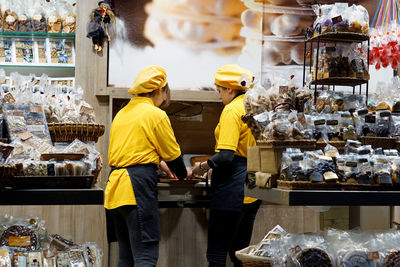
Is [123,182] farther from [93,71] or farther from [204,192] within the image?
[93,71]

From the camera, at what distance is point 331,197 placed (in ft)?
6.57

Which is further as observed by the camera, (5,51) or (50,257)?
(5,51)

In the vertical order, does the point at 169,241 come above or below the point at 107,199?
below

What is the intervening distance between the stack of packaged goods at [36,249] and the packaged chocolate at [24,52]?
6.13ft

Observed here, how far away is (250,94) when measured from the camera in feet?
7.91

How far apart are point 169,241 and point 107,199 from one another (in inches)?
45.0

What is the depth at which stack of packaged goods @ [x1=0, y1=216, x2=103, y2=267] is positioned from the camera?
7.00 ft

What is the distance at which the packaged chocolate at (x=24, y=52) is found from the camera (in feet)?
13.2

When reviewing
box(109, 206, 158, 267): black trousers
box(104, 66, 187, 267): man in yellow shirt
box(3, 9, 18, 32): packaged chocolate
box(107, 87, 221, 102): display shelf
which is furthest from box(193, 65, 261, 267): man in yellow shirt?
box(3, 9, 18, 32): packaged chocolate

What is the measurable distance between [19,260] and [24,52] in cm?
229

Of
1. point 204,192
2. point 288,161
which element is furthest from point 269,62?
point 288,161

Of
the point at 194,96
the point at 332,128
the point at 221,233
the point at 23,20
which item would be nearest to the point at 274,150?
the point at 332,128

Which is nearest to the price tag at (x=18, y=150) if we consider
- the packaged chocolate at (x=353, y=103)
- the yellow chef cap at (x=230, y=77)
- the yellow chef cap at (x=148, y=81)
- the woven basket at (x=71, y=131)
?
the woven basket at (x=71, y=131)

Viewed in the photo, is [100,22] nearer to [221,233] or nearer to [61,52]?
[61,52]
